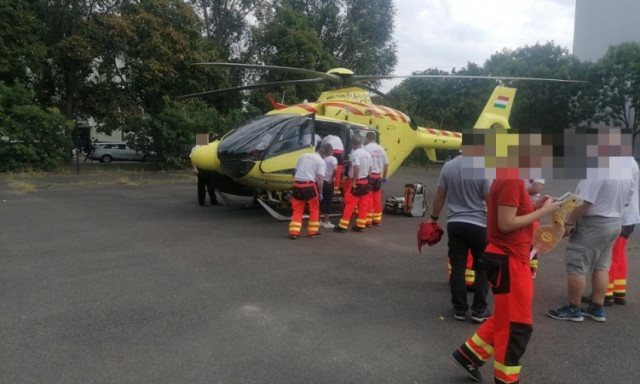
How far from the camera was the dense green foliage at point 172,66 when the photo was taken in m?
20.3

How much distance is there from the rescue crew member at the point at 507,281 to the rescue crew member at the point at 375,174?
583cm

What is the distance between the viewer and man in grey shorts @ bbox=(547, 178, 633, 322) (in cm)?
452

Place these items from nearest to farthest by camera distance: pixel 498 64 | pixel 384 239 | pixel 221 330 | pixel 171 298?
1. pixel 221 330
2. pixel 171 298
3. pixel 384 239
4. pixel 498 64

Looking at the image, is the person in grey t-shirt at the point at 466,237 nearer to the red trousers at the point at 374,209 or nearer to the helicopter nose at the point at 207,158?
the red trousers at the point at 374,209

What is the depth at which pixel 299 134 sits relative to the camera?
9734 millimetres

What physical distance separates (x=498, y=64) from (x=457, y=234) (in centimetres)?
3973

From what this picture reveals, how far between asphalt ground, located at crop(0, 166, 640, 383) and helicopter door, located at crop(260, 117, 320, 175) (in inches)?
57.4

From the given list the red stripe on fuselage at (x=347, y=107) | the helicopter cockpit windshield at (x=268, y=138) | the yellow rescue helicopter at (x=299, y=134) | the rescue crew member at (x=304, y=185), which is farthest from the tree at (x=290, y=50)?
the rescue crew member at (x=304, y=185)

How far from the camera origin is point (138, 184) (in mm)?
16281

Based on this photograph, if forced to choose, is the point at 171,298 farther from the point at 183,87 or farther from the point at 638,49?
the point at 638,49

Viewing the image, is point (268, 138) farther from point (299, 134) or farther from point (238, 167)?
point (238, 167)

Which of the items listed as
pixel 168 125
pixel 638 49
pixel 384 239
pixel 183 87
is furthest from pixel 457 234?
pixel 638 49

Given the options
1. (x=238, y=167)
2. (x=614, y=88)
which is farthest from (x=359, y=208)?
(x=614, y=88)

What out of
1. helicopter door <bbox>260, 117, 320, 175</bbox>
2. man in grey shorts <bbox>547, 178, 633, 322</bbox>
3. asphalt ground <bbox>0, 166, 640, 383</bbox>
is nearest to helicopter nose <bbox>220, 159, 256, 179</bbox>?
helicopter door <bbox>260, 117, 320, 175</bbox>
